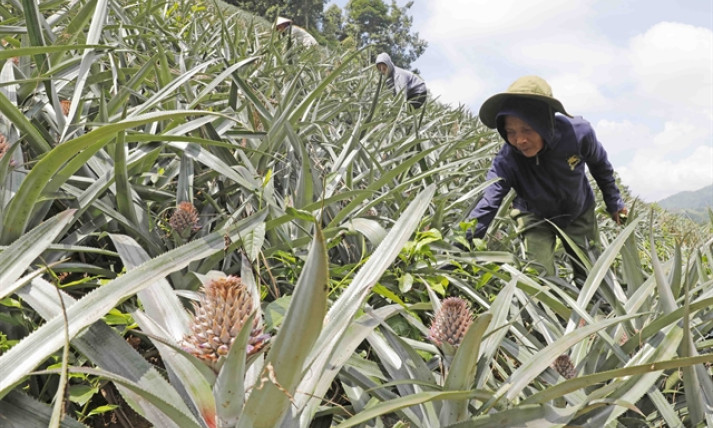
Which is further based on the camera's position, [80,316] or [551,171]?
[551,171]

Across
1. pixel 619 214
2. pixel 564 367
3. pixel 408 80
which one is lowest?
pixel 564 367

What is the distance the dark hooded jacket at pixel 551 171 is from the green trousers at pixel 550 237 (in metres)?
0.05

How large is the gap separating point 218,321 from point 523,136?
1.77m

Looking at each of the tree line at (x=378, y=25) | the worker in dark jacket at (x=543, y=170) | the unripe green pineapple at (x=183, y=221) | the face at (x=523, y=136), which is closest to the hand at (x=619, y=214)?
the worker in dark jacket at (x=543, y=170)

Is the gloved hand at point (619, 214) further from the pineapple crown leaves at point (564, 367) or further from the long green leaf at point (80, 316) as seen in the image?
the long green leaf at point (80, 316)

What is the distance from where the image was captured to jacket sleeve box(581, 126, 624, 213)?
2203 mm

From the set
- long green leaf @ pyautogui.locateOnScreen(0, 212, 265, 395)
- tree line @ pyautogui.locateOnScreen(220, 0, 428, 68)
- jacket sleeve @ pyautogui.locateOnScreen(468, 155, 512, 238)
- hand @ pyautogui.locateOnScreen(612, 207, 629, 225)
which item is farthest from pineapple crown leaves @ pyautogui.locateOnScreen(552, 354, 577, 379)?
tree line @ pyautogui.locateOnScreen(220, 0, 428, 68)

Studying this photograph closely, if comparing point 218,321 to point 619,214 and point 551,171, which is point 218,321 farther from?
point 619,214

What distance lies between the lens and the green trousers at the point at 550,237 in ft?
6.89

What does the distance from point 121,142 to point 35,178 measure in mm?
177

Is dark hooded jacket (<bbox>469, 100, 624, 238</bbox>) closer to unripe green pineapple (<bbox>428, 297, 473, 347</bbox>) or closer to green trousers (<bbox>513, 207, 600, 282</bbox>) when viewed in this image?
green trousers (<bbox>513, 207, 600, 282</bbox>)

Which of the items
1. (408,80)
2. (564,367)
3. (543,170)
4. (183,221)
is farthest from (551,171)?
(408,80)

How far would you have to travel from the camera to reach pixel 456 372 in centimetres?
72

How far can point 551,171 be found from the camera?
7.06 ft
